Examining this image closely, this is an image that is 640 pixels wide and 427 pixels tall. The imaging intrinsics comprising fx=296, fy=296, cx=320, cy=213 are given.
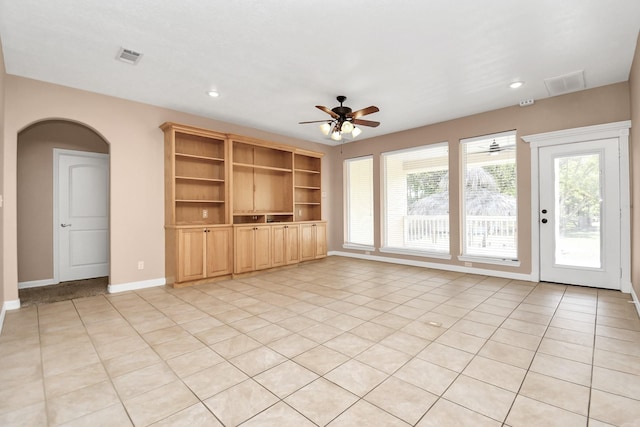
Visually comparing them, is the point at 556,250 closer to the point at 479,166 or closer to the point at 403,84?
the point at 479,166

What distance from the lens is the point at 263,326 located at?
2971mm

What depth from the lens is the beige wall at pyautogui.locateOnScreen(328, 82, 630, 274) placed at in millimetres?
4080

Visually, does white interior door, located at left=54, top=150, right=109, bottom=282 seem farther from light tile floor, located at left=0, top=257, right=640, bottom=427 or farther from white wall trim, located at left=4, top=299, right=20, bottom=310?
light tile floor, located at left=0, top=257, right=640, bottom=427

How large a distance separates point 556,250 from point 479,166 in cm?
177

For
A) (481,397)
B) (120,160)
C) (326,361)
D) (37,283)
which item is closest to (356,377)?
(326,361)

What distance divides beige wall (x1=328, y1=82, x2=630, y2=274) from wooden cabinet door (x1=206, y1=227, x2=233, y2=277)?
132 inches

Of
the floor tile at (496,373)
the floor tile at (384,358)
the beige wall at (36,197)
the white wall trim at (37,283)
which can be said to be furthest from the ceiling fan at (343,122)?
the white wall trim at (37,283)

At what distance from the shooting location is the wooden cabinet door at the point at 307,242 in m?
6.30

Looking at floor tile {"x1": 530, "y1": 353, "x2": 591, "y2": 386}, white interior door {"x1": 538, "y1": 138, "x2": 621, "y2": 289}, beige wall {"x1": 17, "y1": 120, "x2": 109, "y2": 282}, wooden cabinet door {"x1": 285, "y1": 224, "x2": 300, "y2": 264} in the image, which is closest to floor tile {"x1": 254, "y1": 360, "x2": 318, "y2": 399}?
floor tile {"x1": 530, "y1": 353, "x2": 591, "y2": 386}

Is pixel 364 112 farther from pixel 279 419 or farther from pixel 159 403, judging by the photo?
pixel 159 403

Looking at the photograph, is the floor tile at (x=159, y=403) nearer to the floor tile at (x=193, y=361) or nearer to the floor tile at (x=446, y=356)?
the floor tile at (x=193, y=361)

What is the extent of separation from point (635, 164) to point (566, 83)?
1.32 metres

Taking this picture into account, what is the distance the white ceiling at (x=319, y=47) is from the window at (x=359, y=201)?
8.73 feet

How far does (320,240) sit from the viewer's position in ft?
22.1
